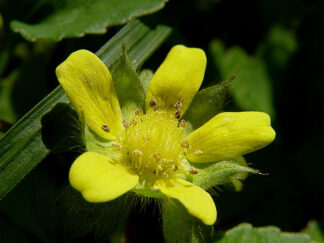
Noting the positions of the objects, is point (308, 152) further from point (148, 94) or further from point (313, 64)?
point (148, 94)

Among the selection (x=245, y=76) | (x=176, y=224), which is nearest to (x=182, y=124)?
(x=176, y=224)

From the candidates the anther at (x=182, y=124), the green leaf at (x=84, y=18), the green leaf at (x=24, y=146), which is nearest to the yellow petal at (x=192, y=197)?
the anther at (x=182, y=124)

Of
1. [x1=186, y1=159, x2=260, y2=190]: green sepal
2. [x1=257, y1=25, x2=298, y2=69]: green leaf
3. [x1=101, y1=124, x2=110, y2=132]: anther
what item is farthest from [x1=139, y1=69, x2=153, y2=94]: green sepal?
[x1=257, y1=25, x2=298, y2=69]: green leaf

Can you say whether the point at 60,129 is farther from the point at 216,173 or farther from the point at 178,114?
the point at 216,173

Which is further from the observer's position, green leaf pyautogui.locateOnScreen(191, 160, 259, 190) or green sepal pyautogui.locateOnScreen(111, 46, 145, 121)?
green sepal pyautogui.locateOnScreen(111, 46, 145, 121)

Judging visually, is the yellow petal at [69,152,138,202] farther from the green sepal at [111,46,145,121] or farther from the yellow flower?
the green sepal at [111,46,145,121]

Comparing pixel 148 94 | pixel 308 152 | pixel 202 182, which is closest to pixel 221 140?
pixel 202 182

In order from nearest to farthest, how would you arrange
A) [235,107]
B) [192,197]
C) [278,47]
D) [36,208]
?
[192,197], [36,208], [235,107], [278,47]
